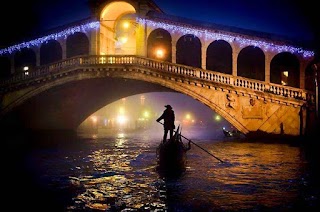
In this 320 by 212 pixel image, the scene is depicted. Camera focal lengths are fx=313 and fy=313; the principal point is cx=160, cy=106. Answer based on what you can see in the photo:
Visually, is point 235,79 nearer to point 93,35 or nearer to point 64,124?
point 93,35

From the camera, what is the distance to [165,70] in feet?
64.9

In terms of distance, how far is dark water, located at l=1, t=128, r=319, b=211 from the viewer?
6.02 meters

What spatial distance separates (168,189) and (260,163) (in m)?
5.37

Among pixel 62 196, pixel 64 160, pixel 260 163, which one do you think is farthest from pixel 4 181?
pixel 260 163

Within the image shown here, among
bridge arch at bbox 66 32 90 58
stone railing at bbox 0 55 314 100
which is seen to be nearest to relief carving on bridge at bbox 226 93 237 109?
stone railing at bbox 0 55 314 100

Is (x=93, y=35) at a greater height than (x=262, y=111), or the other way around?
(x=93, y=35)

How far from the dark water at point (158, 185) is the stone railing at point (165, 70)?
693cm

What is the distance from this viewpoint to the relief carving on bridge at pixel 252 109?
18634 mm

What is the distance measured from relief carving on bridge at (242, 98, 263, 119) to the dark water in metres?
6.40

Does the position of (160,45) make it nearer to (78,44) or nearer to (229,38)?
(229,38)

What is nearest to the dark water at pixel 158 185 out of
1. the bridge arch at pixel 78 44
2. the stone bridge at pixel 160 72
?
the stone bridge at pixel 160 72

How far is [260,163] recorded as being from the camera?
11352 millimetres

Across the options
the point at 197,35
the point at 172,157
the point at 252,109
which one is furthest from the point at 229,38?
the point at 172,157

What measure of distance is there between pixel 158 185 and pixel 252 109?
41.1ft
